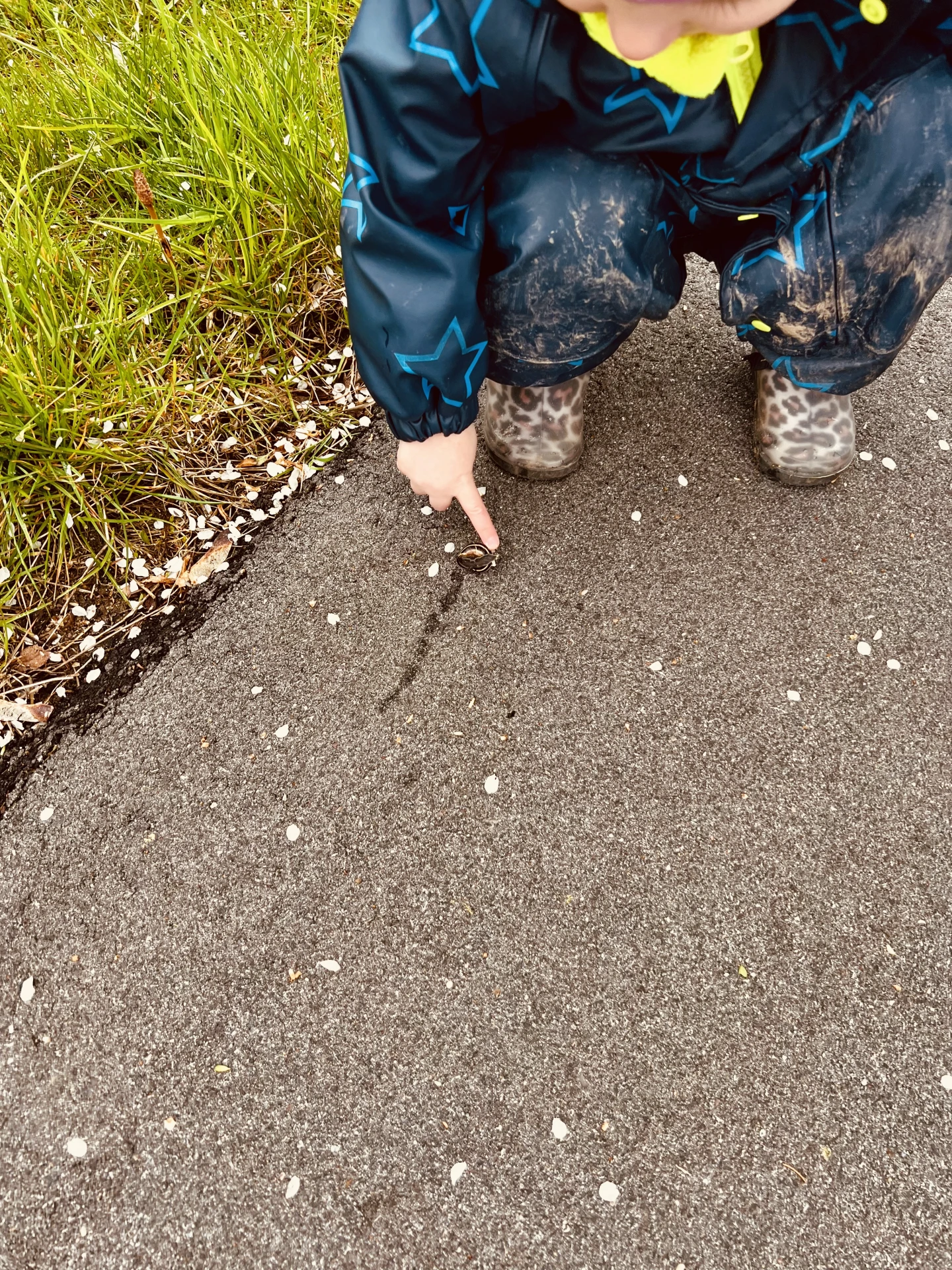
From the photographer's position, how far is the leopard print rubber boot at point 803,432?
127 cm

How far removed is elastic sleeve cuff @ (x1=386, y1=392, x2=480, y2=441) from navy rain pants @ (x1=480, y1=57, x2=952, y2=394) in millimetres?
156

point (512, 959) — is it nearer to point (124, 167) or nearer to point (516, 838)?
point (516, 838)

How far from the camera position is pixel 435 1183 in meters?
0.91

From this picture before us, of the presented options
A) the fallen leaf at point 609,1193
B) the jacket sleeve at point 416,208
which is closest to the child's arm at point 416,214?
the jacket sleeve at point 416,208

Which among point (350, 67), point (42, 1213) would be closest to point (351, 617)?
point (350, 67)

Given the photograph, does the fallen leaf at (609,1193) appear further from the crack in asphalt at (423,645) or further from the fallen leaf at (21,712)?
the fallen leaf at (21,712)

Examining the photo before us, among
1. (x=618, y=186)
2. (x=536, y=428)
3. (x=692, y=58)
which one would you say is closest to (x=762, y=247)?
(x=618, y=186)

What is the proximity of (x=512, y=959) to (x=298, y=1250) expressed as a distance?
1.24 ft

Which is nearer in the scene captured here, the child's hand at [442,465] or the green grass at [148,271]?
the child's hand at [442,465]

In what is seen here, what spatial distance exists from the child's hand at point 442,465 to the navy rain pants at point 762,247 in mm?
173

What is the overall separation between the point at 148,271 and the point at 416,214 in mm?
856

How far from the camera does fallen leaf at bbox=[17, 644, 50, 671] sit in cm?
126

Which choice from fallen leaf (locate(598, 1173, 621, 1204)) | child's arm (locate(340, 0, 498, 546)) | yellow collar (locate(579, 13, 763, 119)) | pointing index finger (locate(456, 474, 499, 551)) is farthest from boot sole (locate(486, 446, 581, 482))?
fallen leaf (locate(598, 1173, 621, 1204))

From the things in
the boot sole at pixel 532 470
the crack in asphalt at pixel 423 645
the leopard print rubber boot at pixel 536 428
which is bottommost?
the crack in asphalt at pixel 423 645
